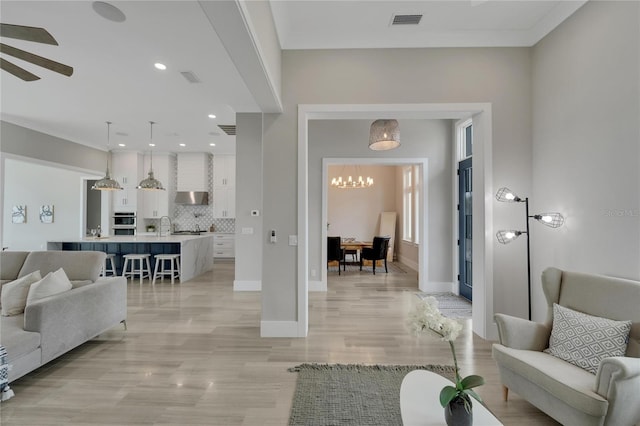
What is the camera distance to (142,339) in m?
3.45

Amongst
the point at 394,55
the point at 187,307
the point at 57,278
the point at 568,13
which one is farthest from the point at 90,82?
the point at 568,13

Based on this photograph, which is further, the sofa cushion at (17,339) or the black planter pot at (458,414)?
the sofa cushion at (17,339)

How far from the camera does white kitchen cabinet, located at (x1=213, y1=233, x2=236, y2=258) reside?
9227mm

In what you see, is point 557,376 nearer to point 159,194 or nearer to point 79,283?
point 79,283

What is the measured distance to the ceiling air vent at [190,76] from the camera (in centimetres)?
413

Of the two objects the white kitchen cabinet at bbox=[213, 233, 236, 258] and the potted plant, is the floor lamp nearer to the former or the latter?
the potted plant

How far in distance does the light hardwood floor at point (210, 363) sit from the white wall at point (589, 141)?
1334mm

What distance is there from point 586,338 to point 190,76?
5.01m

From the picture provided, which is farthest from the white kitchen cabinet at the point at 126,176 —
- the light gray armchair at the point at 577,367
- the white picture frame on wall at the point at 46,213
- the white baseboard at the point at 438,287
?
the light gray armchair at the point at 577,367

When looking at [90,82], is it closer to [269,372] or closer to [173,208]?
[269,372]

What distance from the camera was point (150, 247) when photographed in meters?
6.62

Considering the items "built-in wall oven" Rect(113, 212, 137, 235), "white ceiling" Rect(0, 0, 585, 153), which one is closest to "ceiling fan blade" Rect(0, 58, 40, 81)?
"white ceiling" Rect(0, 0, 585, 153)

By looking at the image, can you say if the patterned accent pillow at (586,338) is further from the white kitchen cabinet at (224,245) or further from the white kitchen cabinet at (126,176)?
the white kitchen cabinet at (126,176)

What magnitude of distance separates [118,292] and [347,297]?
3.31 metres
